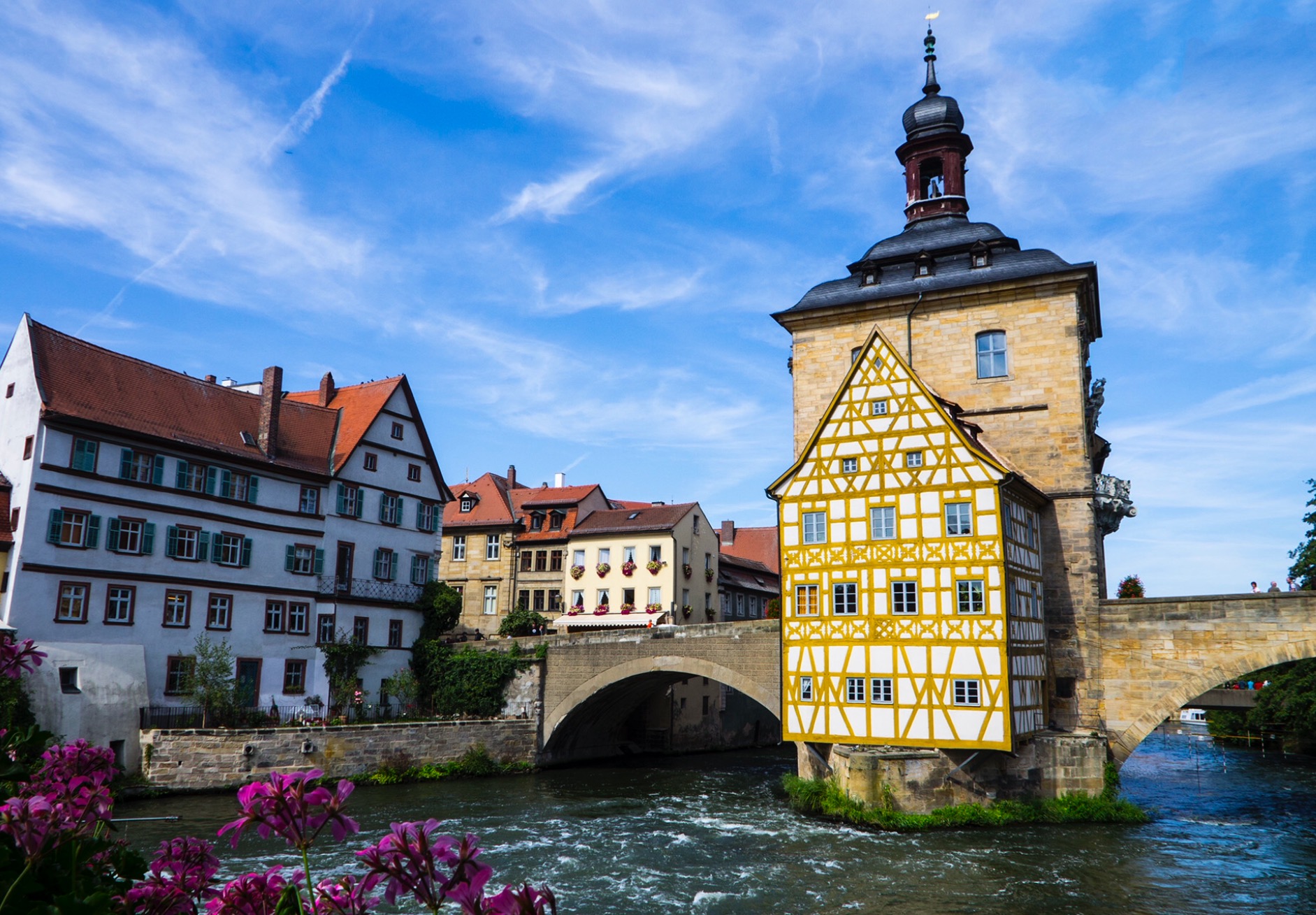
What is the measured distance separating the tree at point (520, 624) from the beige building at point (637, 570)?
3.35 meters

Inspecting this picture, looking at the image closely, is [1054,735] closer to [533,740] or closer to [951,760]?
[951,760]

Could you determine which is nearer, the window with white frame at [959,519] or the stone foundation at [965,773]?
the stone foundation at [965,773]

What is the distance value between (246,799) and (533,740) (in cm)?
3450

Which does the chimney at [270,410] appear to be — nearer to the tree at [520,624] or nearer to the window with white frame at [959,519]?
the tree at [520,624]

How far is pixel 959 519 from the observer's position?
1001 inches

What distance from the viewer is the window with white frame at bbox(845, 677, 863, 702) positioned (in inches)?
1024

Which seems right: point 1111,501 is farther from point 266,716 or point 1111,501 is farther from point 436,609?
point 266,716

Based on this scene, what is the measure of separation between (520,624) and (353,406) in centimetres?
1155

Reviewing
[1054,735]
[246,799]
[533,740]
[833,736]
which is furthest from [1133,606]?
[246,799]

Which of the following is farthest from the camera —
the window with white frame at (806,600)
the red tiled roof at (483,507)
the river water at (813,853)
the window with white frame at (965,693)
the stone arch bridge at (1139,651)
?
the red tiled roof at (483,507)

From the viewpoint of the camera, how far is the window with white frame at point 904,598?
Answer: 25594 mm

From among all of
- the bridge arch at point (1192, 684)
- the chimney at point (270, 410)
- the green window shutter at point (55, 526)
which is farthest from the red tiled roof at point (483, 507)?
the bridge arch at point (1192, 684)

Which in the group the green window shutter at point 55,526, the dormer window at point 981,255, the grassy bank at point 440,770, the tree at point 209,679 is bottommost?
the grassy bank at point 440,770

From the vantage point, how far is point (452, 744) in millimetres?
33344
